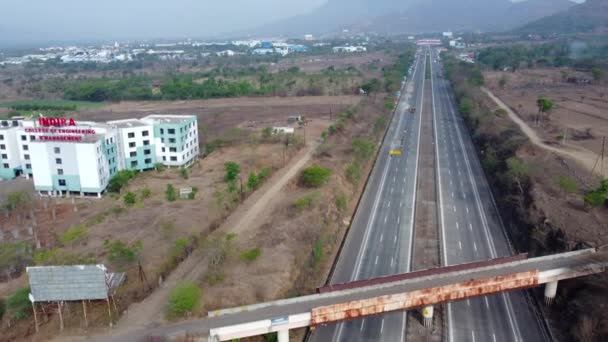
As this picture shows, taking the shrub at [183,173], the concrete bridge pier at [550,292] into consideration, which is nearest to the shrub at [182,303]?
the concrete bridge pier at [550,292]

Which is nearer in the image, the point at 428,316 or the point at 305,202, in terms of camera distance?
the point at 428,316

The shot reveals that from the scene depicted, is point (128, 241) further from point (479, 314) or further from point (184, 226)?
point (479, 314)

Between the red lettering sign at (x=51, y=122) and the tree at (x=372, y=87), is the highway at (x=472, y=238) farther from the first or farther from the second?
the red lettering sign at (x=51, y=122)

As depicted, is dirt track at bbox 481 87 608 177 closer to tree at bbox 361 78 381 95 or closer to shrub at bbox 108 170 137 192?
tree at bbox 361 78 381 95

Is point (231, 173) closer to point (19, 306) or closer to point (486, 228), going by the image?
point (486, 228)

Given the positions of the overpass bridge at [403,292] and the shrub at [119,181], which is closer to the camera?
the overpass bridge at [403,292]

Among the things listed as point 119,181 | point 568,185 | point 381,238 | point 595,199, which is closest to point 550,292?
point 381,238

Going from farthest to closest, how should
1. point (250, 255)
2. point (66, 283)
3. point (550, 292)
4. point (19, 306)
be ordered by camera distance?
point (250, 255), point (550, 292), point (19, 306), point (66, 283)

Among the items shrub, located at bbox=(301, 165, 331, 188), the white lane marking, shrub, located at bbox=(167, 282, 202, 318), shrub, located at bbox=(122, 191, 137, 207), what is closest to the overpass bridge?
shrub, located at bbox=(167, 282, 202, 318)
